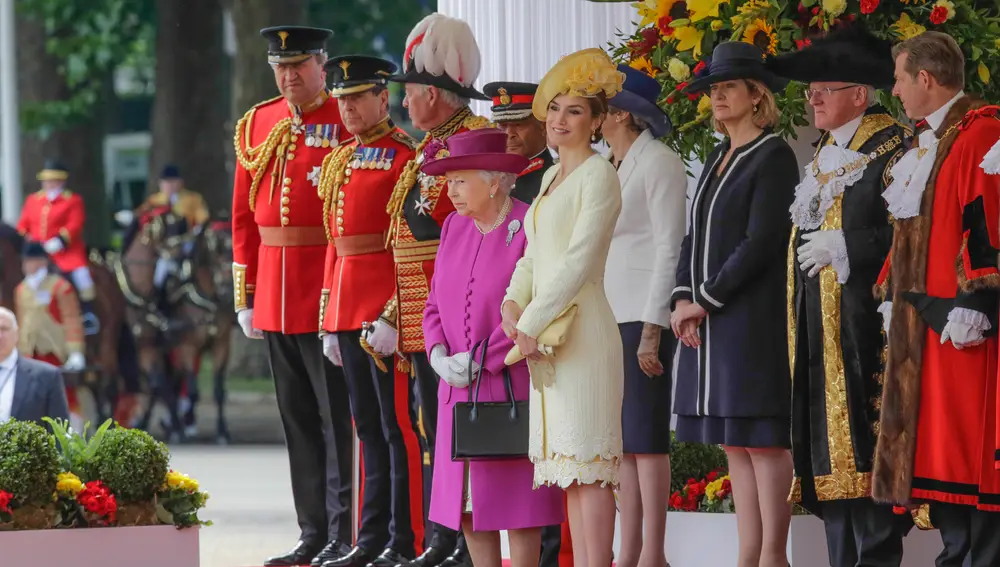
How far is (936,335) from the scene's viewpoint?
5.19 meters

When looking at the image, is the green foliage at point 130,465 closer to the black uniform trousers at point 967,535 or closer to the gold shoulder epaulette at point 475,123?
the gold shoulder epaulette at point 475,123

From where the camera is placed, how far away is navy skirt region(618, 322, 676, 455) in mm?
5918

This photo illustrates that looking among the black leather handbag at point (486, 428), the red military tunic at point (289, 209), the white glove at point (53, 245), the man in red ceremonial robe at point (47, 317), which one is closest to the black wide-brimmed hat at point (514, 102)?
the red military tunic at point (289, 209)

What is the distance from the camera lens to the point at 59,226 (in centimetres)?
1391

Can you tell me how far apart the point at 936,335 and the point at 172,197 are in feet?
33.1

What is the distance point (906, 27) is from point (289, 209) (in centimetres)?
222

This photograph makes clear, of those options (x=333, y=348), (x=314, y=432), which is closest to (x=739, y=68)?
(x=333, y=348)

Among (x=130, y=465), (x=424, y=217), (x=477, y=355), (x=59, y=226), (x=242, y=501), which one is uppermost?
(x=424, y=217)

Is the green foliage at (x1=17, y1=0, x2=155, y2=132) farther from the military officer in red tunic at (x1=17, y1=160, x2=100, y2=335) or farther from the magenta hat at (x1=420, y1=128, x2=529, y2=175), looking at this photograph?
the magenta hat at (x1=420, y1=128, x2=529, y2=175)

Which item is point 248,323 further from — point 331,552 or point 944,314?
point 944,314

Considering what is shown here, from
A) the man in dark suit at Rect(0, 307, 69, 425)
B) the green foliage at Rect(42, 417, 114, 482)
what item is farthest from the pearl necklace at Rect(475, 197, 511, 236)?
the man in dark suit at Rect(0, 307, 69, 425)

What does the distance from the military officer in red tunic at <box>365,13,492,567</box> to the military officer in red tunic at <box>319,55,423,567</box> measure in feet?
0.31

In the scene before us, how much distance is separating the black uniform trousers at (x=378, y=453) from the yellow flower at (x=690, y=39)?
1424 mm

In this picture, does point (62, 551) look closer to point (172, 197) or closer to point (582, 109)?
point (582, 109)
